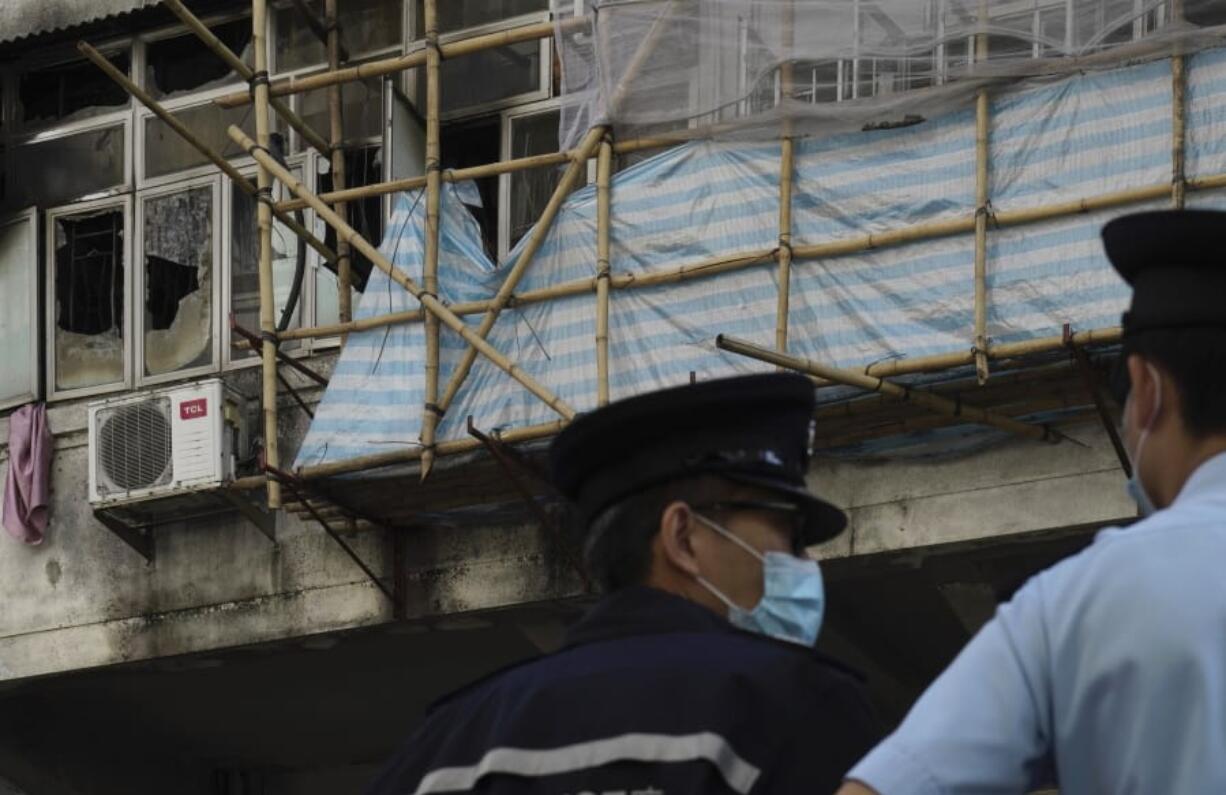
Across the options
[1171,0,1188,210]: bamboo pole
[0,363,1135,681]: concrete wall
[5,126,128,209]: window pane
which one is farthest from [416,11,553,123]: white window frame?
[1171,0,1188,210]: bamboo pole

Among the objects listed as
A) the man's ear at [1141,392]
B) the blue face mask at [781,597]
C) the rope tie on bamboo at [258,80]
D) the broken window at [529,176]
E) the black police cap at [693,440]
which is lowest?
the blue face mask at [781,597]

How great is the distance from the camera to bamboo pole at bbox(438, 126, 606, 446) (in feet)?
32.4

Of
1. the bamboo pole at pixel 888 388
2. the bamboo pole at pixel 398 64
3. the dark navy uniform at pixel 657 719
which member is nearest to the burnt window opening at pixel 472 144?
the bamboo pole at pixel 398 64

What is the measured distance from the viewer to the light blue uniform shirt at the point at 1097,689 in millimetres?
2188

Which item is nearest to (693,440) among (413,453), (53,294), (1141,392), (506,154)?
(1141,392)

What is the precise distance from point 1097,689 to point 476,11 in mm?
9555

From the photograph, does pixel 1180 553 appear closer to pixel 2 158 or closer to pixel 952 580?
pixel 952 580

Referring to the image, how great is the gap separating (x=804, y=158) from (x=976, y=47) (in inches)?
33.0

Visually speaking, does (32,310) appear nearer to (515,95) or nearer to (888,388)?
(515,95)

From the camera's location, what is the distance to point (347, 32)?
38.9ft

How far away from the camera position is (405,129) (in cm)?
1109

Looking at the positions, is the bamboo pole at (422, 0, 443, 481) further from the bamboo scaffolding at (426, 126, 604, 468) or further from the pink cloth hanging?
the pink cloth hanging

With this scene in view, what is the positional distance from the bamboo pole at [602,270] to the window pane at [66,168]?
11.3ft

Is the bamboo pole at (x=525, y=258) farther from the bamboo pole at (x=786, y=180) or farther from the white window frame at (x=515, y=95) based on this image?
the white window frame at (x=515, y=95)
